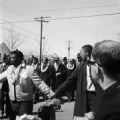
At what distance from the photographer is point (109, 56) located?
2.15 meters

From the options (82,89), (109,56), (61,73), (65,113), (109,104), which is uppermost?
(109,56)

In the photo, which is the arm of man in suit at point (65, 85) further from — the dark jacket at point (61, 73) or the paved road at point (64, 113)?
the dark jacket at point (61, 73)

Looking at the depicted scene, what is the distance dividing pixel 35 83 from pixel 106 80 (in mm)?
3034

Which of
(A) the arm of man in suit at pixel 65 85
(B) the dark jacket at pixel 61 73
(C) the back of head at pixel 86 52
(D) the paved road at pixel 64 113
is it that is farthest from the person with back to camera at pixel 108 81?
(B) the dark jacket at pixel 61 73

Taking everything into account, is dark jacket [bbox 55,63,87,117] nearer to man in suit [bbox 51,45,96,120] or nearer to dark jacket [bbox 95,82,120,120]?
man in suit [bbox 51,45,96,120]

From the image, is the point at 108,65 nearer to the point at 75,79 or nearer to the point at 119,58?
the point at 119,58

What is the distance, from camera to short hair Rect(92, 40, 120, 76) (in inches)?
84.0

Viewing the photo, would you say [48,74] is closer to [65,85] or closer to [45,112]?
[65,85]

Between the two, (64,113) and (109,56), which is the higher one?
(109,56)

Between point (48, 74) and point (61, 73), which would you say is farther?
point (61, 73)

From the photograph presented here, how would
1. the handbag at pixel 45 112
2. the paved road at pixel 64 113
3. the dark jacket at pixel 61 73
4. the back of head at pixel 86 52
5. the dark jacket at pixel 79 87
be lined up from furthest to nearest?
the dark jacket at pixel 61 73 < the paved road at pixel 64 113 < the back of head at pixel 86 52 < the dark jacket at pixel 79 87 < the handbag at pixel 45 112

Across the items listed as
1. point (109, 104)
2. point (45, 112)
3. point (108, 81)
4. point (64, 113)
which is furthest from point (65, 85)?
point (64, 113)

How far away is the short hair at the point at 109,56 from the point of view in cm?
213

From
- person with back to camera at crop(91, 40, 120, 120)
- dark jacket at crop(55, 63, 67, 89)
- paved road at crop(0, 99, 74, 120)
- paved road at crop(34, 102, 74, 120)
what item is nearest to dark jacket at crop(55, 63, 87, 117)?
person with back to camera at crop(91, 40, 120, 120)
